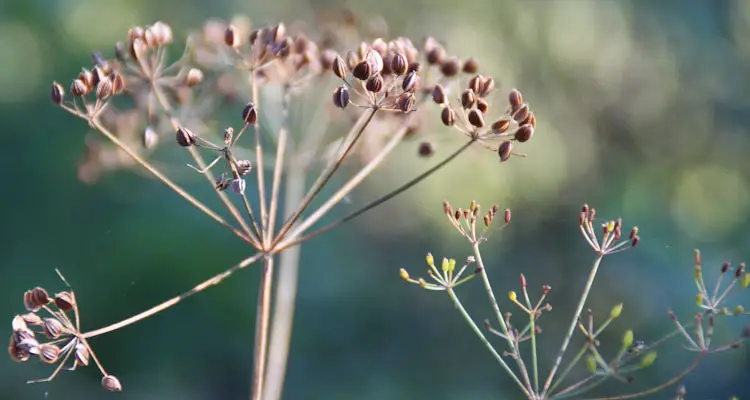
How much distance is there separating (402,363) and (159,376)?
1.50 metres

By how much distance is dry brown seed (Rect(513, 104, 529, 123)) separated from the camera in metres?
1.27

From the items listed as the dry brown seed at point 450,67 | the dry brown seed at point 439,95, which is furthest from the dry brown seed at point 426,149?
the dry brown seed at point 439,95

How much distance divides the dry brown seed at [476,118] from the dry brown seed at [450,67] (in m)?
0.35

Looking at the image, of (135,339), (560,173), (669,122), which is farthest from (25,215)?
(669,122)

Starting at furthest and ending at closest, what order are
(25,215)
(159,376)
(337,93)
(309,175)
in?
(25,215) < (159,376) < (309,175) < (337,93)

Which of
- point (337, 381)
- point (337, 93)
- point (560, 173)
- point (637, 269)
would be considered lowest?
point (337, 381)

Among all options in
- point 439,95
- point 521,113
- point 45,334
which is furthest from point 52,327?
point 521,113

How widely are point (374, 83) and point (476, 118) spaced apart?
0.19 m

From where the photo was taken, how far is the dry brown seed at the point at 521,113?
1.27m

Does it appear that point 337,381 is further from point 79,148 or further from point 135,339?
point 79,148

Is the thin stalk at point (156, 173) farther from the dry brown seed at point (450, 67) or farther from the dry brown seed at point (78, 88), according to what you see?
the dry brown seed at point (450, 67)

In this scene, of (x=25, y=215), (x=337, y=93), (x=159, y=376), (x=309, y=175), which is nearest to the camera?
(x=337, y=93)

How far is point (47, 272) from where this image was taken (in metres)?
4.48

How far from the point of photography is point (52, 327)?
115 centimetres
